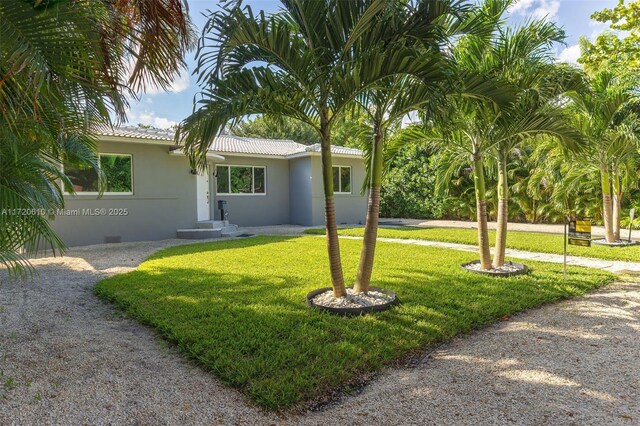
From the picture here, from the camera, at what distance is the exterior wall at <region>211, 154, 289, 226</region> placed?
672 inches

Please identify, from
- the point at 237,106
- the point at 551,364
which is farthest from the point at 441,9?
the point at 551,364

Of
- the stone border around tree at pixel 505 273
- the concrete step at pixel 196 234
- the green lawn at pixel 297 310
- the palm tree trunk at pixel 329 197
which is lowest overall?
the green lawn at pixel 297 310

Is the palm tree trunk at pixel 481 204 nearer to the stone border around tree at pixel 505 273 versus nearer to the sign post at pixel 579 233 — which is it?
the stone border around tree at pixel 505 273

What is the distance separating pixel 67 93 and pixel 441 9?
3954 mm

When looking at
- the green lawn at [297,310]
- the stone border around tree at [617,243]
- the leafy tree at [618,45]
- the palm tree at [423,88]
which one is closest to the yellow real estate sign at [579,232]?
the green lawn at [297,310]

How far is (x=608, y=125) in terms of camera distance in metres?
9.91

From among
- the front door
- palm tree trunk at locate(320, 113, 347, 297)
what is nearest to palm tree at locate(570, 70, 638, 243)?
palm tree trunk at locate(320, 113, 347, 297)

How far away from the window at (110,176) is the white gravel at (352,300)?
967 cm

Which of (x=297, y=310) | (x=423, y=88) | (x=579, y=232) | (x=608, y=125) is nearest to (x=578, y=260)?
(x=579, y=232)

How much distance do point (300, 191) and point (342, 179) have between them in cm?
226

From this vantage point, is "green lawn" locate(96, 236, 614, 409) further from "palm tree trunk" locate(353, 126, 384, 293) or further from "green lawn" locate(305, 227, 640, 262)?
"green lawn" locate(305, 227, 640, 262)

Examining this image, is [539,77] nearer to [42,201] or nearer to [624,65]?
[624,65]

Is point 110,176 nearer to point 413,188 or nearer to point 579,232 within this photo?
point 579,232

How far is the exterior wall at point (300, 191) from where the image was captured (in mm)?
17484
